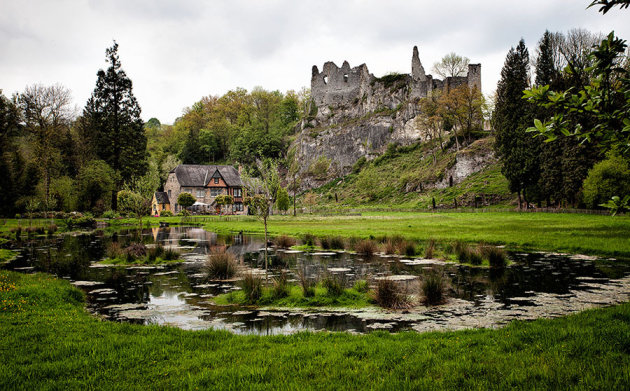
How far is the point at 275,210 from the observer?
79.1 m

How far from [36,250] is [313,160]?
8762cm

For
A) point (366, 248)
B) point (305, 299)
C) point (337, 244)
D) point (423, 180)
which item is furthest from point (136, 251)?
point (423, 180)

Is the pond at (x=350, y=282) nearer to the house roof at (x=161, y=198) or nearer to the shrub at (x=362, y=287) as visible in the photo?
the shrub at (x=362, y=287)

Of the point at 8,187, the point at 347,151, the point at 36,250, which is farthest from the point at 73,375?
the point at 347,151

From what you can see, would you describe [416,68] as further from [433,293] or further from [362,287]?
[433,293]

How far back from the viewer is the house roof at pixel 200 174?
8931cm

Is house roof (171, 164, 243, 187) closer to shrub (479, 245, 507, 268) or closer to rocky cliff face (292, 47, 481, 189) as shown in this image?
rocky cliff face (292, 47, 481, 189)

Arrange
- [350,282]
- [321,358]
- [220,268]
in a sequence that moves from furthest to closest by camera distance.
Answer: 1. [220,268]
2. [350,282]
3. [321,358]

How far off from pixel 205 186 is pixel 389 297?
3301 inches

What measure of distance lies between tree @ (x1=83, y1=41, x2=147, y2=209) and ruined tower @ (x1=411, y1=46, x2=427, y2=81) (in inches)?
2704

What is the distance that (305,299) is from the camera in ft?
43.8

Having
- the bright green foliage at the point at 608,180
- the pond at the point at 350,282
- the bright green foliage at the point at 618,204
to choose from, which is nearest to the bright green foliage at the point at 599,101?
the bright green foliage at the point at 618,204

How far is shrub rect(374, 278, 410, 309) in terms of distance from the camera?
1223 cm

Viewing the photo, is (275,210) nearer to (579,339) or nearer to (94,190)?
(94,190)
